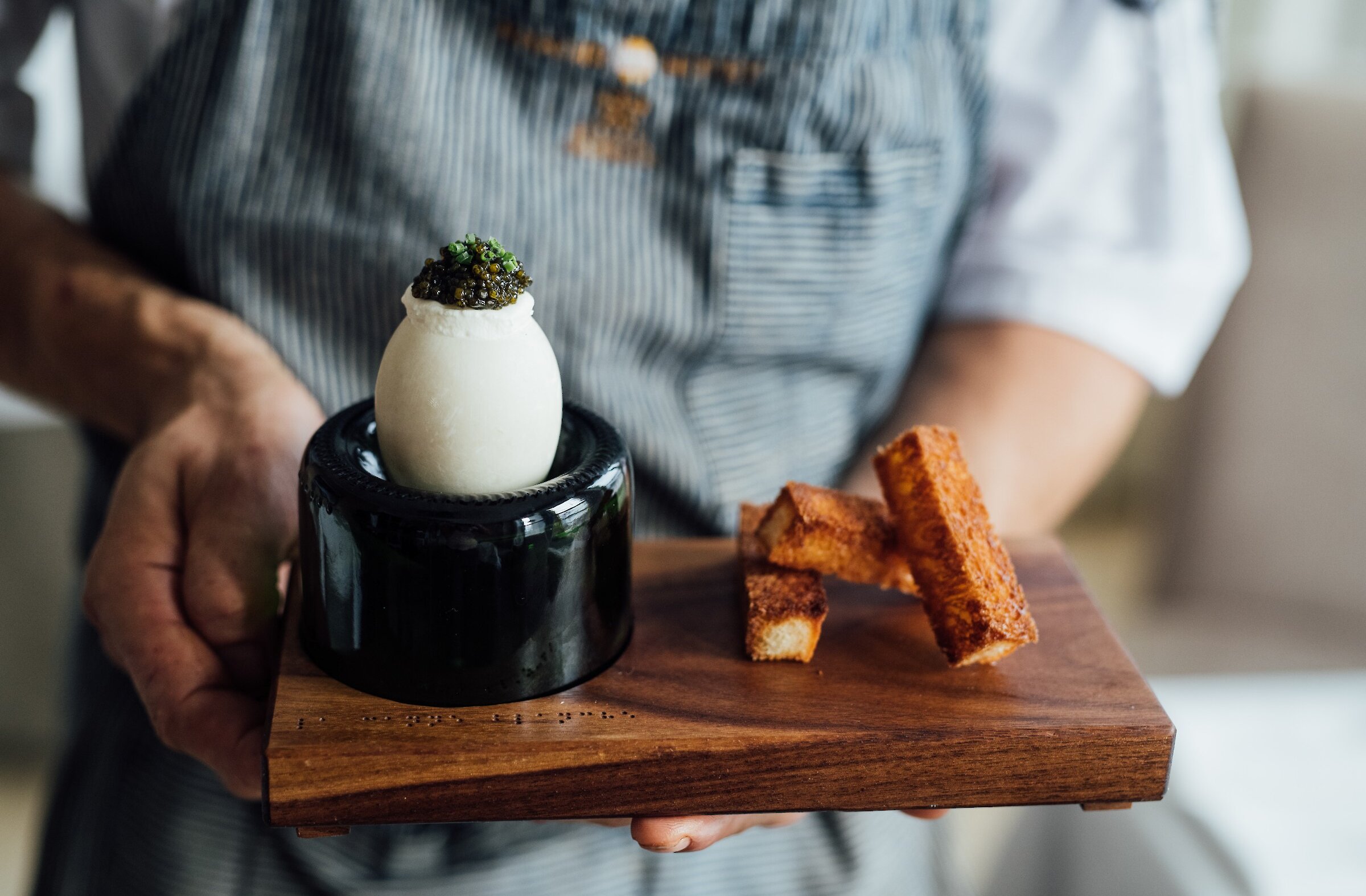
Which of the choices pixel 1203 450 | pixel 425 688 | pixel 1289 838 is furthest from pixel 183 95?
pixel 1203 450

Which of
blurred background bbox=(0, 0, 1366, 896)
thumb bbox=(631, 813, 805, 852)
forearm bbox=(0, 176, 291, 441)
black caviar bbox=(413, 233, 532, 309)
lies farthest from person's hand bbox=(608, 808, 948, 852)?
blurred background bbox=(0, 0, 1366, 896)

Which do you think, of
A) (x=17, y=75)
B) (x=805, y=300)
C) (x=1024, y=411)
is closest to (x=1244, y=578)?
(x=1024, y=411)

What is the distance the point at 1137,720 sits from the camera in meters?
0.49

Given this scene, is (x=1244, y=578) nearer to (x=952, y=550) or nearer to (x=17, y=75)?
(x=952, y=550)

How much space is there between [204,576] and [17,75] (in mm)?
483

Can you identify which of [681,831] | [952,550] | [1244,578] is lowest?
[1244,578]

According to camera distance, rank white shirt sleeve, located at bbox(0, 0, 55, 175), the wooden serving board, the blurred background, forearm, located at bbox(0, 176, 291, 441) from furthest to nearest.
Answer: the blurred background < white shirt sleeve, located at bbox(0, 0, 55, 175) < forearm, located at bbox(0, 176, 291, 441) < the wooden serving board

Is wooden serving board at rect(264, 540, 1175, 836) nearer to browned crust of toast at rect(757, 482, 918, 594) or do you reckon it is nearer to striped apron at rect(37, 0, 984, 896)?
browned crust of toast at rect(757, 482, 918, 594)

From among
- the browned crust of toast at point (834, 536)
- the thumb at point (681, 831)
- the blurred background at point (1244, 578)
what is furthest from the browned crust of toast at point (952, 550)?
the blurred background at point (1244, 578)

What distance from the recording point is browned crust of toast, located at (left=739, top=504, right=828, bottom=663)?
0.52m

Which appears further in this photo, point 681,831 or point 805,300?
point 805,300

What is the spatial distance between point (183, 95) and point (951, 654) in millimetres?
546

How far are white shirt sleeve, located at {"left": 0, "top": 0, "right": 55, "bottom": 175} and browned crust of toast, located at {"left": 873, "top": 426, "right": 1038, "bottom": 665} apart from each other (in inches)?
26.3

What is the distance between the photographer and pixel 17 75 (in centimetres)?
81
